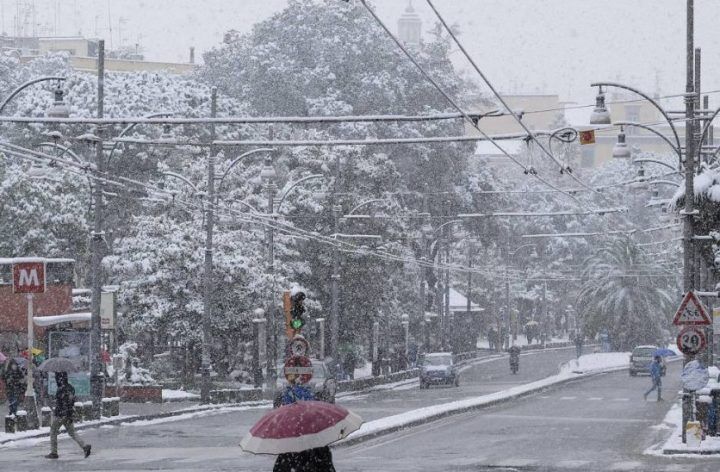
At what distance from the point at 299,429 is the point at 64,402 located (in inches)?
689

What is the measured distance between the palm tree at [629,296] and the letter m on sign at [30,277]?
226 ft

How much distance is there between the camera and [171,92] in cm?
7412

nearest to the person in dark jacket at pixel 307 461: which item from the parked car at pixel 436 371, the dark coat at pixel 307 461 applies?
the dark coat at pixel 307 461

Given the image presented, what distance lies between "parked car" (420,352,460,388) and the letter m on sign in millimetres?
33603

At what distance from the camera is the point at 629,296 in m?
97.9

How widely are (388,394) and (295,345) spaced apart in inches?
1411

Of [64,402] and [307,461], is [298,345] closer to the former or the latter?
[64,402]

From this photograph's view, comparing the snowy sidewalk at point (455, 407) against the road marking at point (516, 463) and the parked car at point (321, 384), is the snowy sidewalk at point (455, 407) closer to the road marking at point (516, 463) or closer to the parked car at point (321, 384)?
the road marking at point (516, 463)

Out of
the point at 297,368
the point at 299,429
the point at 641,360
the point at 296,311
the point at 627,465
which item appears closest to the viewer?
the point at 299,429

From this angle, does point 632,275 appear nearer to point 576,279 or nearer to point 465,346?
point 465,346

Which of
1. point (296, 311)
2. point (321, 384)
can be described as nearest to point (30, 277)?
point (296, 311)

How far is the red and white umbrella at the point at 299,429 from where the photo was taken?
9.84 m

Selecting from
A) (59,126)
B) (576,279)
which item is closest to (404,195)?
(59,126)

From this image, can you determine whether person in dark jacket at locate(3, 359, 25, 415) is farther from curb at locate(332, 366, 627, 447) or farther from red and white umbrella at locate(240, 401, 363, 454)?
red and white umbrella at locate(240, 401, 363, 454)
